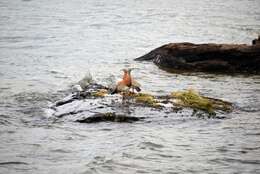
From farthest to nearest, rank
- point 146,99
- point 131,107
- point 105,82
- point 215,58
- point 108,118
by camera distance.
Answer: point 215,58, point 105,82, point 146,99, point 131,107, point 108,118

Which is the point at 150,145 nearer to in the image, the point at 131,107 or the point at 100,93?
the point at 131,107

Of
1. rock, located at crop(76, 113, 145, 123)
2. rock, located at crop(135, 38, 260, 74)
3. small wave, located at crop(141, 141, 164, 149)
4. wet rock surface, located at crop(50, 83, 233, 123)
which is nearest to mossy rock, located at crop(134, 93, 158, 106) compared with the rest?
wet rock surface, located at crop(50, 83, 233, 123)

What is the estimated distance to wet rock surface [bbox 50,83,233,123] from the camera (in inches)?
354

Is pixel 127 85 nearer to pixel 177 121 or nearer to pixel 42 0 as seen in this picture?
pixel 177 121

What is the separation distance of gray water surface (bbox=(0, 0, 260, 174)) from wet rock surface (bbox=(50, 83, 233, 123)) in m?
0.19

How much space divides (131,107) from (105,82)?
11.5 feet

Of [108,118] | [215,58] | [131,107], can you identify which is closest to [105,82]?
[215,58]

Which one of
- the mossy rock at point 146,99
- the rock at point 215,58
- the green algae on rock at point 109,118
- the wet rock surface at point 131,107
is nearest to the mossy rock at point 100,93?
the wet rock surface at point 131,107

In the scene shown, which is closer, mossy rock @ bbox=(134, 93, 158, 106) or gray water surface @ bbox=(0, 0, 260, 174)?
gray water surface @ bbox=(0, 0, 260, 174)

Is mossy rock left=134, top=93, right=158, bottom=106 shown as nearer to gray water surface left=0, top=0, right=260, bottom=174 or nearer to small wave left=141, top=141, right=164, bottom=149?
gray water surface left=0, top=0, right=260, bottom=174

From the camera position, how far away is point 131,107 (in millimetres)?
9250

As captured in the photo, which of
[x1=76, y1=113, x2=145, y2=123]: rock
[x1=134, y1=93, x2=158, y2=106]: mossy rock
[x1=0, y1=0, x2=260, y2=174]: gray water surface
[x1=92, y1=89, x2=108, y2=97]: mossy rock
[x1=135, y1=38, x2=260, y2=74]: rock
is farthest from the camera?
[x1=135, y1=38, x2=260, y2=74]: rock

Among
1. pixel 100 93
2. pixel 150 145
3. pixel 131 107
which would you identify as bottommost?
pixel 150 145

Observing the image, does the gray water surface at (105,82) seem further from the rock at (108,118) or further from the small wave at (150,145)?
the rock at (108,118)
